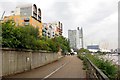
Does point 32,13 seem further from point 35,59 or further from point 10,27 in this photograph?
point 10,27

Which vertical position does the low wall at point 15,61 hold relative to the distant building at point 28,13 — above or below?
below

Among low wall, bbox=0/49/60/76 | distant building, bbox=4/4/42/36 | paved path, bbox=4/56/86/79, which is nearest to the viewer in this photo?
paved path, bbox=4/56/86/79

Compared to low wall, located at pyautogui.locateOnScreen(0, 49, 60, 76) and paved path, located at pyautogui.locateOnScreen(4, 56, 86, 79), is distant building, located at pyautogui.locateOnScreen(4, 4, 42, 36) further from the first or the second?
low wall, located at pyautogui.locateOnScreen(0, 49, 60, 76)

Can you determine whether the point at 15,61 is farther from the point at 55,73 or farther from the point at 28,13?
the point at 28,13

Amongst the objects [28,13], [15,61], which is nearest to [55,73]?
[15,61]

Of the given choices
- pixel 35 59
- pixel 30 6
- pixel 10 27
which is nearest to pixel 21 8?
pixel 30 6

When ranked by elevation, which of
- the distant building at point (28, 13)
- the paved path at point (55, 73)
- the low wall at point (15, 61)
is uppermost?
the distant building at point (28, 13)

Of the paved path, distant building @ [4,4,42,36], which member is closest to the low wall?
the paved path

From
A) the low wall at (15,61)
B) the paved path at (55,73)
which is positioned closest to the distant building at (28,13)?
the paved path at (55,73)

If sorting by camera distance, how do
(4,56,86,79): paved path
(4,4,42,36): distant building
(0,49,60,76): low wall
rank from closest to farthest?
1. (4,56,86,79): paved path
2. (0,49,60,76): low wall
3. (4,4,42,36): distant building

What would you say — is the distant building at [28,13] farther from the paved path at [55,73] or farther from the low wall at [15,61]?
the low wall at [15,61]

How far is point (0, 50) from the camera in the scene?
733 inches

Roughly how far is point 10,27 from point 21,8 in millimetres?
99484

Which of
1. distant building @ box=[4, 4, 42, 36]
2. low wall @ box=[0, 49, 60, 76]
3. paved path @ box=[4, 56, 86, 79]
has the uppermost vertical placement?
distant building @ box=[4, 4, 42, 36]
